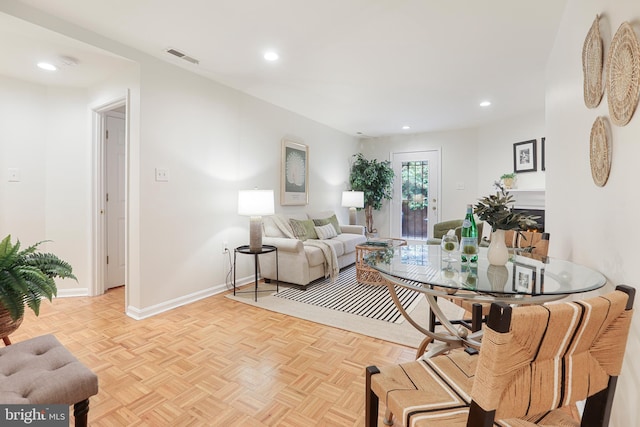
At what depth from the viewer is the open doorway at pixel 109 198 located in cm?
342

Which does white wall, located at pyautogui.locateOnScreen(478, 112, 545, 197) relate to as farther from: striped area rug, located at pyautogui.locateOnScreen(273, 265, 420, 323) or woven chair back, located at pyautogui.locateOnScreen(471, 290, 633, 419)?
woven chair back, located at pyautogui.locateOnScreen(471, 290, 633, 419)

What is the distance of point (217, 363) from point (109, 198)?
107 inches

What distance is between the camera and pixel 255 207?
3361 mm

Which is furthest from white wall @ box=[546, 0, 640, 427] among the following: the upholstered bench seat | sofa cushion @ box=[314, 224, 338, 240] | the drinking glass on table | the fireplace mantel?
sofa cushion @ box=[314, 224, 338, 240]

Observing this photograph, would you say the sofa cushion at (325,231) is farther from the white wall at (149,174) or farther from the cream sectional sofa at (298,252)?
the white wall at (149,174)

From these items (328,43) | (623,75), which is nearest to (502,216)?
(623,75)

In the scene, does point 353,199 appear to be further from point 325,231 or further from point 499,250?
point 499,250

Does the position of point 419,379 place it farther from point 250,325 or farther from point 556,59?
point 556,59

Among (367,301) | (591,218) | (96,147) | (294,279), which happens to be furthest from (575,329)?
(96,147)

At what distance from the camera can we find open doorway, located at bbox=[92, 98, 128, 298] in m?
3.42

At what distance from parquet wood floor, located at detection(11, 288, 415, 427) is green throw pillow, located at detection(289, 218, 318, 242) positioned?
4.64 feet

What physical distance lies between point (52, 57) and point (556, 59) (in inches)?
166
